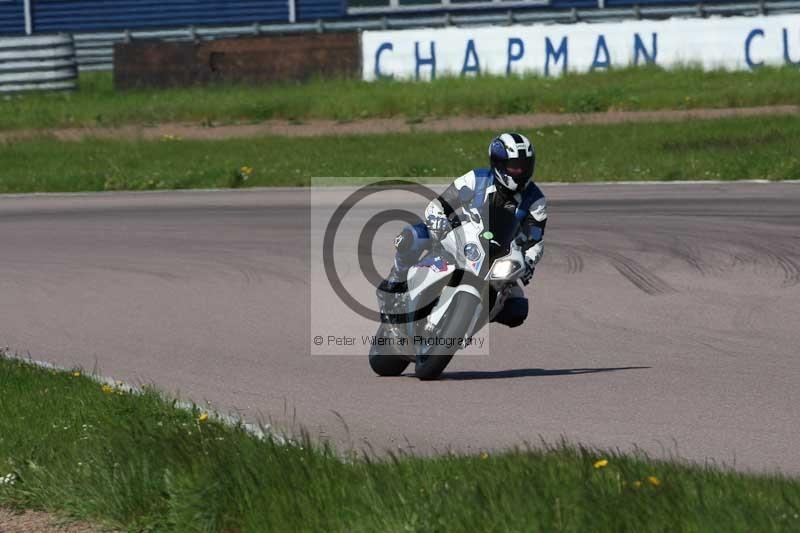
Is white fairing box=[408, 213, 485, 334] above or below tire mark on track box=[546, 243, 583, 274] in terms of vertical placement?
above

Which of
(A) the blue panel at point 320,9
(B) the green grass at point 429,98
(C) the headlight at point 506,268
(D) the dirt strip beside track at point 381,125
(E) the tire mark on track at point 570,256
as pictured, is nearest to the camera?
(C) the headlight at point 506,268

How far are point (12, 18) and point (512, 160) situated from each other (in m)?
37.1

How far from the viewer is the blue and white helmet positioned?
8.82 metres

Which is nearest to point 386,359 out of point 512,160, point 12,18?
point 512,160

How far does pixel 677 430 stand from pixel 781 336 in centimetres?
313

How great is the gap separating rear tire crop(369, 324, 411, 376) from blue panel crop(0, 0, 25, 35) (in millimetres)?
35743

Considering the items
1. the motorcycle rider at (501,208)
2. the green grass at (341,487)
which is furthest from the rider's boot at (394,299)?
the green grass at (341,487)

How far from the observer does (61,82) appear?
34.1 m

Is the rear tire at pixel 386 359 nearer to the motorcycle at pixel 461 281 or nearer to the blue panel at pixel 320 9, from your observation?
the motorcycle at pixel 461 281

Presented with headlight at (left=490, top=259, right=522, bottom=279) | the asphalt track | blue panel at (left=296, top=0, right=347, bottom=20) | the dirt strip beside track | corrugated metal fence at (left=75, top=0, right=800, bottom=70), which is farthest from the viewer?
blue panel at (left=296, top=0, right=347, bottom=20)

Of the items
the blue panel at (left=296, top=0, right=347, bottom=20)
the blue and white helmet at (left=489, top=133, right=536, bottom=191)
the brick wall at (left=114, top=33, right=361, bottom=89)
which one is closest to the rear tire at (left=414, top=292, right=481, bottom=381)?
the blue and white helmet at (left=489, top=133, right=536, bottom=191)

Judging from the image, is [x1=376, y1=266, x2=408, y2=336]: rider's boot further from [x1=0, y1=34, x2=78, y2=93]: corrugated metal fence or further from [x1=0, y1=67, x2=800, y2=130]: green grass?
[x1=0, y1=34, x2=78, y2=93]: corrugated metal fence

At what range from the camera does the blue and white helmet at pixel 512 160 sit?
8.82 meters

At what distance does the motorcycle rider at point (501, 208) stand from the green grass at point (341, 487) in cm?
191
